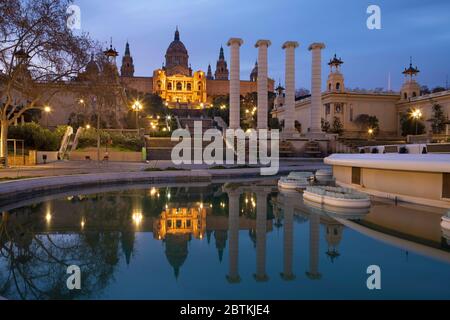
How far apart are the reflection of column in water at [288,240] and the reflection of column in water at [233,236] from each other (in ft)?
3.11

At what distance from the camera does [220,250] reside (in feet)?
30.1

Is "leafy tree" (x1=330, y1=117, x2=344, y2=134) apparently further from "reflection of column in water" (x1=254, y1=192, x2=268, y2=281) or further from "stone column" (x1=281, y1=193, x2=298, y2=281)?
"stone column" (x1=281, y1=193, x2=298, y2=281)

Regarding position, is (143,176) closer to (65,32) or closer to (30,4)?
(65,32)

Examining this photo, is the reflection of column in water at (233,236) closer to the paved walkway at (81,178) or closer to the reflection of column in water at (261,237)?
the reflection of column in water at (261,237)

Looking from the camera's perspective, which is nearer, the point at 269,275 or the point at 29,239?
the point at 269,275

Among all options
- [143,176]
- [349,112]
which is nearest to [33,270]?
[143,176]

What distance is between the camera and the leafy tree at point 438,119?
182 feet

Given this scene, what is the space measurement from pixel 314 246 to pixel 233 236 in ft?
7.47

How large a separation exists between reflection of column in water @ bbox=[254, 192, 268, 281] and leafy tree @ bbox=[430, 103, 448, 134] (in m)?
47.3

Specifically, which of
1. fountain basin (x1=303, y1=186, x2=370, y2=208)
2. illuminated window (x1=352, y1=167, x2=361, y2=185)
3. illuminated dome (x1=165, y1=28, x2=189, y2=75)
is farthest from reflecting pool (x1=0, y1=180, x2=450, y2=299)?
illuminated dome (x1=165, y1=28, x2=189, y2=75)

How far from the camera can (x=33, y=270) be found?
25.4 ft

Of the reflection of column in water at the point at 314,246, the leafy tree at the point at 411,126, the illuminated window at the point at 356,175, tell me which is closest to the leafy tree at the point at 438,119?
the leafy tree at the point at 411,126

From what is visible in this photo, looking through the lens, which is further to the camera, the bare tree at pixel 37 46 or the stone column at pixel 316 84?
the stone column at pixel 316 84
